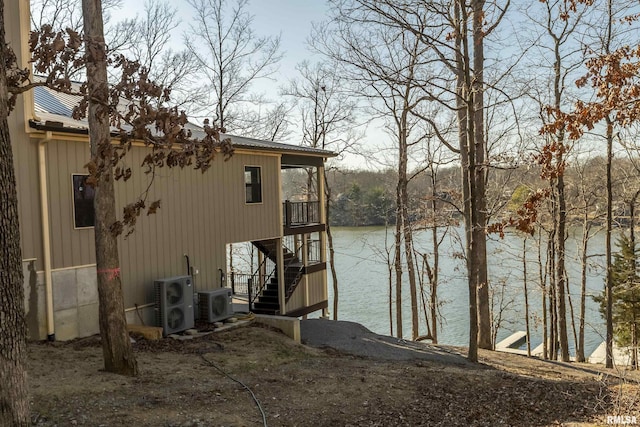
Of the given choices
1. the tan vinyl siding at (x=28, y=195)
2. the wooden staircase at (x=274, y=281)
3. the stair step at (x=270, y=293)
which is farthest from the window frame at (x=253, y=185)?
the tan vinyl siding at (x=28, y=195)

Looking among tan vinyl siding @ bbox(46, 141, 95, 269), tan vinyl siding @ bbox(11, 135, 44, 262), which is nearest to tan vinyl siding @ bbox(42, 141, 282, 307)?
tan vinyl siding @ bbox(46, 141, 95, 269)

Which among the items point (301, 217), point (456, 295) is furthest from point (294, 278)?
point (456, 295)

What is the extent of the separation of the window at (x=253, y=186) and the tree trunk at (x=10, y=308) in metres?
10.3

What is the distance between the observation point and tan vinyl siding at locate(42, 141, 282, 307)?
998cm

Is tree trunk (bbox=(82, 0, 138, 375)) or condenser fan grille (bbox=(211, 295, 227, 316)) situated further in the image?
condenser fan grille (bbox=(211, 295, 227, 316))

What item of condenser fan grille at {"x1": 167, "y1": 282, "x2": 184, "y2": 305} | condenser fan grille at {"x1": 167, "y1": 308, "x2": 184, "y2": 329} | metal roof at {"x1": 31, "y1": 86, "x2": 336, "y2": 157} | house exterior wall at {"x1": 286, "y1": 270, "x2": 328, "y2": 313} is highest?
metal roof at {"x1": 31, "y1": 86, "x2": 336, "y2": 157}

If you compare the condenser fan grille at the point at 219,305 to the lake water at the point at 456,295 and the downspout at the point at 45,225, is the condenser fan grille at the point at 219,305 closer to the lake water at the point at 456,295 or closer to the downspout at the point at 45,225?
the downspout at the point at 45,225

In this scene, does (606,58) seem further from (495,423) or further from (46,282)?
(46,282)

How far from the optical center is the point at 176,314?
11562 millimetres

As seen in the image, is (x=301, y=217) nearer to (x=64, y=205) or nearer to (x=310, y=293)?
Result: (x=310, y=293)

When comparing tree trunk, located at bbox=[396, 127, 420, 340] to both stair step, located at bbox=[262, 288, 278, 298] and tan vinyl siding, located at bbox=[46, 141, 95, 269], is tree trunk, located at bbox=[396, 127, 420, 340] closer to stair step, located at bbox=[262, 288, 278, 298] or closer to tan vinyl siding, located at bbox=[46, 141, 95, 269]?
stair step, located at bbox=[262, 288, 278, 298]

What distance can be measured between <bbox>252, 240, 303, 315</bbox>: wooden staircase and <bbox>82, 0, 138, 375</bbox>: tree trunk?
7995 mm

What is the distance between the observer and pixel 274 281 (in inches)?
633

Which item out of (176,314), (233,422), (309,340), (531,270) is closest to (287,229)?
(309,340)
